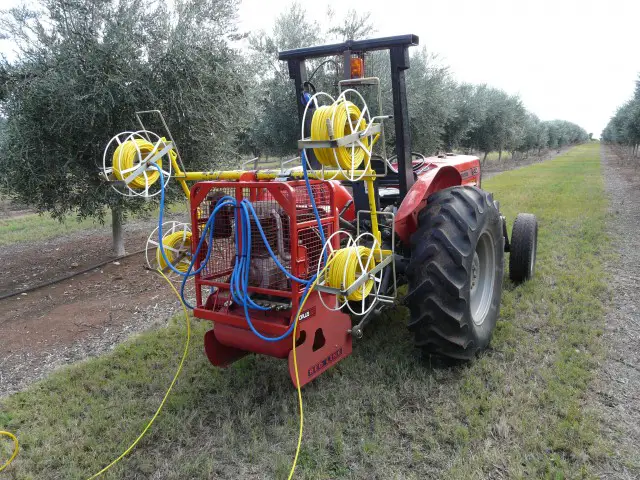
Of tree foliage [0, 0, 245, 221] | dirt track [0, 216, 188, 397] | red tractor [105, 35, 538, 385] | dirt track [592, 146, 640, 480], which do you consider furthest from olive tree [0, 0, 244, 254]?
dirt track [592, 146, 640, 480]

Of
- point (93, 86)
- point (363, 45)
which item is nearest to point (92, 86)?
point (93, 86)

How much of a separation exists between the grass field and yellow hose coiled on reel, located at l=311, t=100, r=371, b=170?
1646mm

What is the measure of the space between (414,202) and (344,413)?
157 centimetres

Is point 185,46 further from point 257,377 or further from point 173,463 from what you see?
point 173,463

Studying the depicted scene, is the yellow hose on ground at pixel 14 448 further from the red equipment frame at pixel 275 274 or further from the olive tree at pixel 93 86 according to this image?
the olive tree at pixel 93 86

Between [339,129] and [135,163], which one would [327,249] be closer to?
[339,129]

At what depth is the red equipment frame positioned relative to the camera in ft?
9.70

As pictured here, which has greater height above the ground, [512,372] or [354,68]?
[354,68]

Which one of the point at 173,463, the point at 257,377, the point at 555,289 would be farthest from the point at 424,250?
the point at 555,289

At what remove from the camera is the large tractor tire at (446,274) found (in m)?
3.27

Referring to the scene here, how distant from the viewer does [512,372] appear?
11.6 ft

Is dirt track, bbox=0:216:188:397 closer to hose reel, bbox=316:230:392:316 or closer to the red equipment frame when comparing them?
the red equipment frame

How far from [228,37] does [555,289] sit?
6.08 m

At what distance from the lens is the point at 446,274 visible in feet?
10.7
